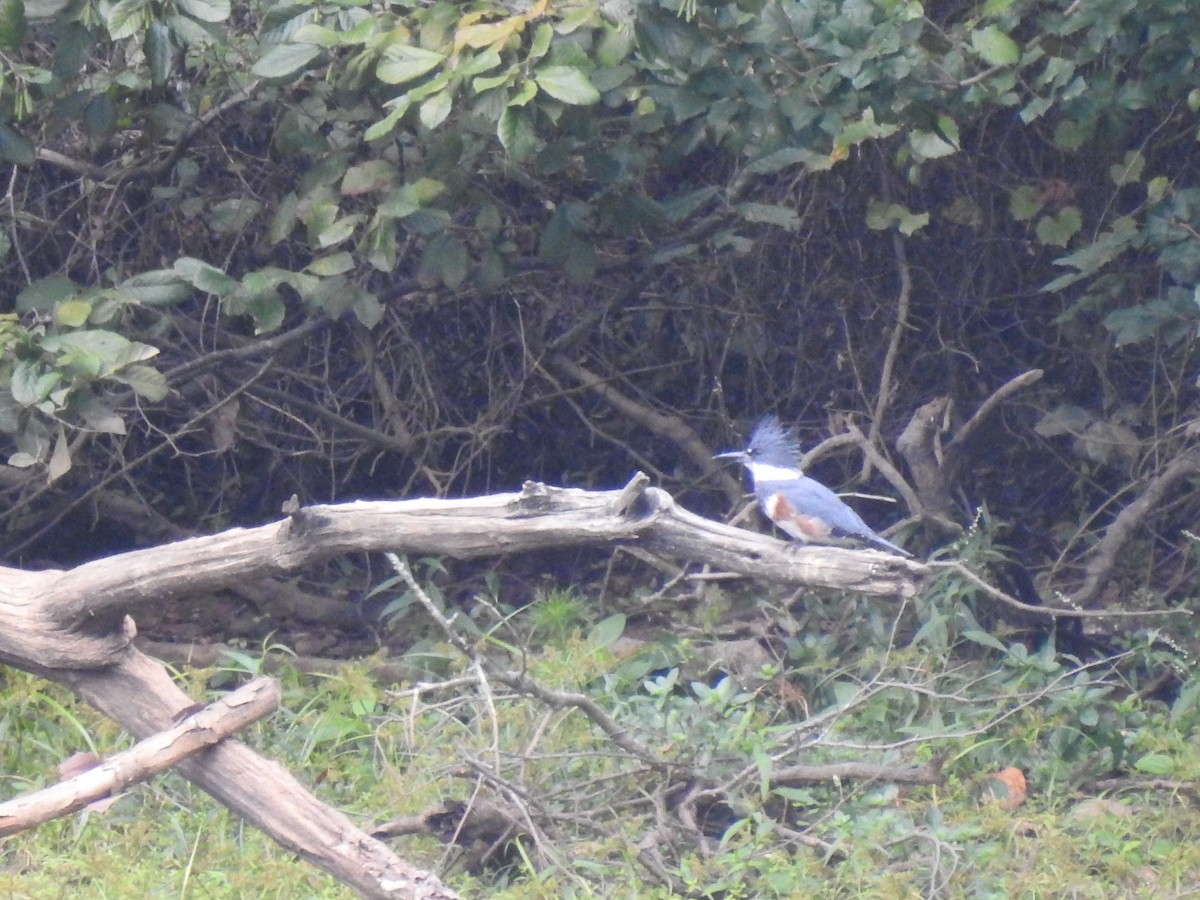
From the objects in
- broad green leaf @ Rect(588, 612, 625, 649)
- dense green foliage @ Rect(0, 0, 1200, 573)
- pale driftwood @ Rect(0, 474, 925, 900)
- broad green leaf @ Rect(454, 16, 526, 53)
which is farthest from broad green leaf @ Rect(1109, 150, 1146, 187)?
pale driftwood @ Rect(0, 474, 925, 900)

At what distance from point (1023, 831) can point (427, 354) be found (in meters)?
2.77

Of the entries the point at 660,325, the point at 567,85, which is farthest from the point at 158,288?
the point at 660,325

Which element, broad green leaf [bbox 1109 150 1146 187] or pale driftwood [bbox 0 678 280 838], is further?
broad green leaf [bbox 1109 150 1146 187]

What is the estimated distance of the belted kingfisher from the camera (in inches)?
150

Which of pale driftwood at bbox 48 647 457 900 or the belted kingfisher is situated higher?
pale driftwood at bbox 48 647 457 900

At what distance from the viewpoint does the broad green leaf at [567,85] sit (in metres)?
3.12

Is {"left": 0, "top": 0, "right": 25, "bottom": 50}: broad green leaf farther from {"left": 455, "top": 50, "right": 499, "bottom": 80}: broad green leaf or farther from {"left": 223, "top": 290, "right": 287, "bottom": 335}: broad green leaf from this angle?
{"left": 455, "top": 50, "right": 499, "bottom": 80}: broad green leaf

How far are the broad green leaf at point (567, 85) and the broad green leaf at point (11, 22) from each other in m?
1.24

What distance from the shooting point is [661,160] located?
420cm

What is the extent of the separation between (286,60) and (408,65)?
43 centimetres

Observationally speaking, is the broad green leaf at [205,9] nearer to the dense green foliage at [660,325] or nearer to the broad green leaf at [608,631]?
the dense green foliage at [660,325]

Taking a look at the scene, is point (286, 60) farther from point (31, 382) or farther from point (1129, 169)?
point (1129, 169)

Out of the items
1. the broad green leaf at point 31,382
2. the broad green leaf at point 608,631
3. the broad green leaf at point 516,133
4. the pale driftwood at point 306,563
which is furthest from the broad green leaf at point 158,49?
the broad green leaf at point 608,631

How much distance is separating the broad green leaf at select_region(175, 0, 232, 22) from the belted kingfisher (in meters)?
1.90
